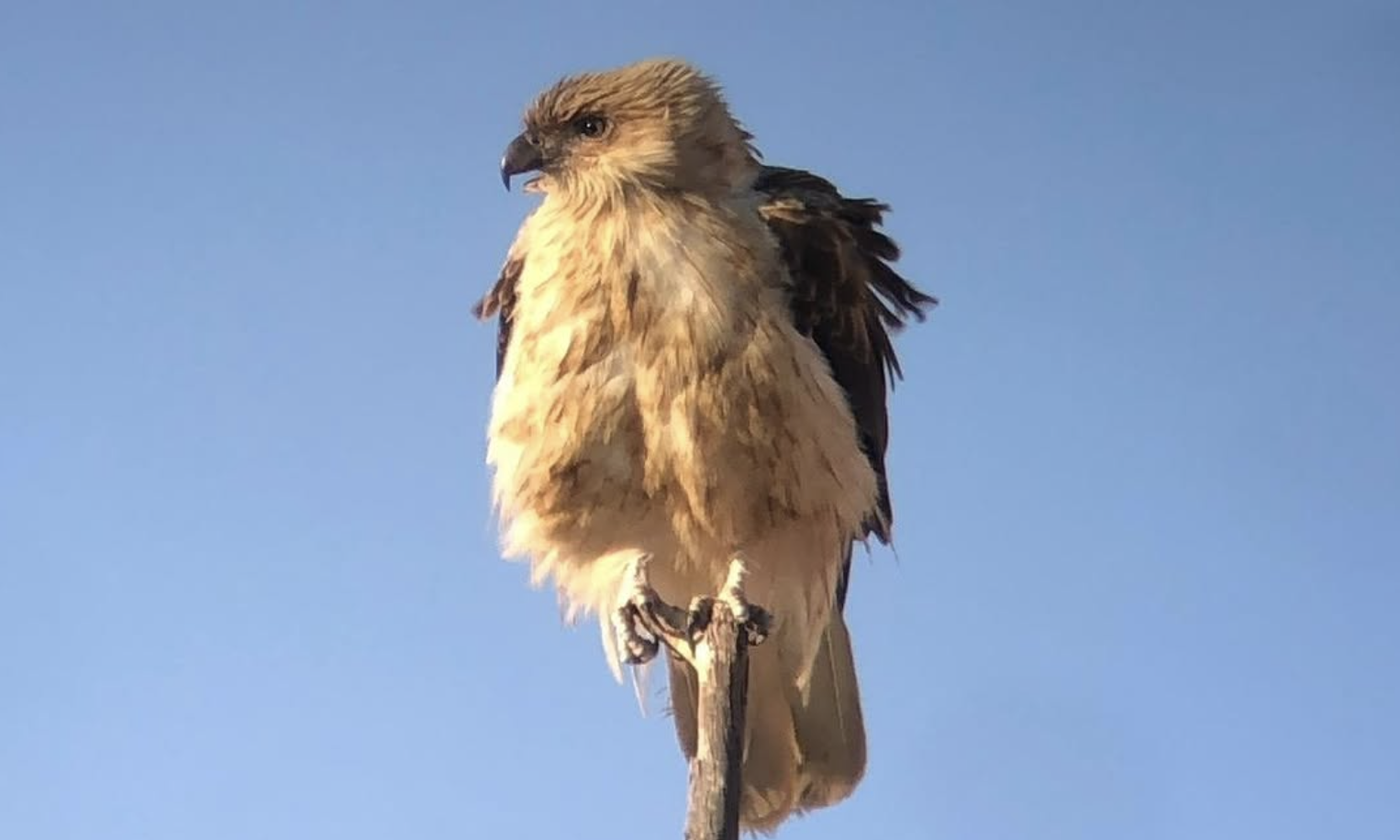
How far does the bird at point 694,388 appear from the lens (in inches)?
143

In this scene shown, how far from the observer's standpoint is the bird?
143 inches

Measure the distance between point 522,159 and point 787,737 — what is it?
174 cm

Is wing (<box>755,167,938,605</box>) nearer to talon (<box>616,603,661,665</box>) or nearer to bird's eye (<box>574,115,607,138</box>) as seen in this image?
bird's eye (<box>574,115,607,138</box>)

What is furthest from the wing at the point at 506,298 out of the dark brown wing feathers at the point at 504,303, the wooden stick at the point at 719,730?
the wooden stick at the point at 719,730

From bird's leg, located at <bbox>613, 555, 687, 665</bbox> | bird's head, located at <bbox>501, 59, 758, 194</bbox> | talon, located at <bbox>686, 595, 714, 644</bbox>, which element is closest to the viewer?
talon, located at <bbox>686, 595, 714, 644</bbox>

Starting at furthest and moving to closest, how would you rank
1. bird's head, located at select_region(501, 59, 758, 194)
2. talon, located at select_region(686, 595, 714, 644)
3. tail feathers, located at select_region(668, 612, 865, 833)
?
1. tail feathers, located at select_region(668, 612, 865, 833)
2. bird's head, located at select_region(501, 59, 758, 194)
3. talon, located at select_region(686, 595, 714, 644)

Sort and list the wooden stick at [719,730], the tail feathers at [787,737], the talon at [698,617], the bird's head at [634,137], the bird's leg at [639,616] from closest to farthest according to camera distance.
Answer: the wooden stick at [719,730], the talon at [698,617], the bird's leg at [639,616], the bird's head at [634,137], the tail feathers at [787,737]

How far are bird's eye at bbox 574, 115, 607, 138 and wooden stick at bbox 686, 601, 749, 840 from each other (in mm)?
1327

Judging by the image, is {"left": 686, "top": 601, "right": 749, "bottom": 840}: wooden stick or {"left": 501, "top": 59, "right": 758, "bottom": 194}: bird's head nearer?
{"left": 686, "top": 601, "right": 749, "bottom": 840}: wooden stick

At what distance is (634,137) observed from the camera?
3990 mm

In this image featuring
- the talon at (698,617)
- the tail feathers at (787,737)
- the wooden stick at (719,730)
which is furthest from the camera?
the tail feathers at (787,737)

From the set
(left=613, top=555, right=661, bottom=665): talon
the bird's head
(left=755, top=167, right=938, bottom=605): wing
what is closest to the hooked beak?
the bird's head

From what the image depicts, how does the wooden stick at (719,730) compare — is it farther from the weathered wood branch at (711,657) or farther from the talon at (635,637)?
the talon at (635,637)

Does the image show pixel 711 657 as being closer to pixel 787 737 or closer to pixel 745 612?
pixel 745 612
